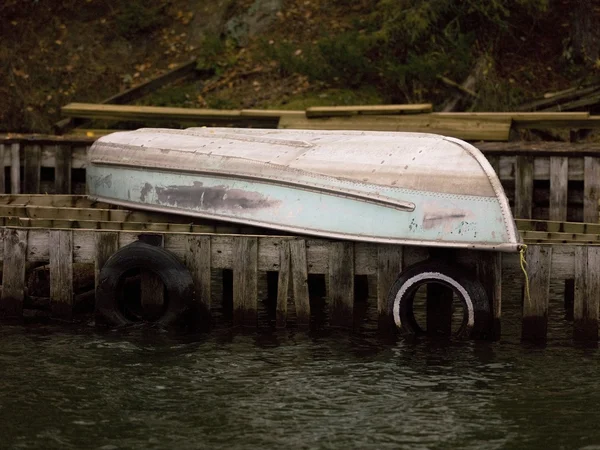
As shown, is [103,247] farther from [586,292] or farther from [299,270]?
[586,292]

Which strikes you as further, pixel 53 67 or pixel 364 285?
pixel 53 67

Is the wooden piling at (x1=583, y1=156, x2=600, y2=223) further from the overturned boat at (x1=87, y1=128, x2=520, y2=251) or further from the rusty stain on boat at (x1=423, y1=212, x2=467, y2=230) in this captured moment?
the rusty stain on boat at (x1=423, y1=212, x2=467, y2=230)

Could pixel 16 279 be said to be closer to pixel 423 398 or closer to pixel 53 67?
pixel 423 398

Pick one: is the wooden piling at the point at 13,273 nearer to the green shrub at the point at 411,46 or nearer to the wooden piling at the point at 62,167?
the wooden piling at the point at 62,167

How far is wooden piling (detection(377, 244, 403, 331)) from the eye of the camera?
1165cm

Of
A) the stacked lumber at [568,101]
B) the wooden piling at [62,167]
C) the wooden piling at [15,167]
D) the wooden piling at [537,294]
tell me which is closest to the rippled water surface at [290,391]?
the wooden piling at [537,294]

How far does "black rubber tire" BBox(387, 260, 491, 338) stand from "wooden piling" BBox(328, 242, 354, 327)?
0.41 m

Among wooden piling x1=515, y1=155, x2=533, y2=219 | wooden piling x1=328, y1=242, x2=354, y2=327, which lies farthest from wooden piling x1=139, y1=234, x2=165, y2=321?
wooden piling x1=515, y1=155, x2=533, y2=219

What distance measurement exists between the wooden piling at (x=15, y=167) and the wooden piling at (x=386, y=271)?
255 inches

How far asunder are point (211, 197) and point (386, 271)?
7.22 feet

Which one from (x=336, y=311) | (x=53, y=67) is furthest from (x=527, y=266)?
(x=53, y=67)

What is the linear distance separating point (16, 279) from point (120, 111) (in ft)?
19.7

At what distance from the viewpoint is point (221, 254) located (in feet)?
38.9

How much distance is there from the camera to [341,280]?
11742mm
